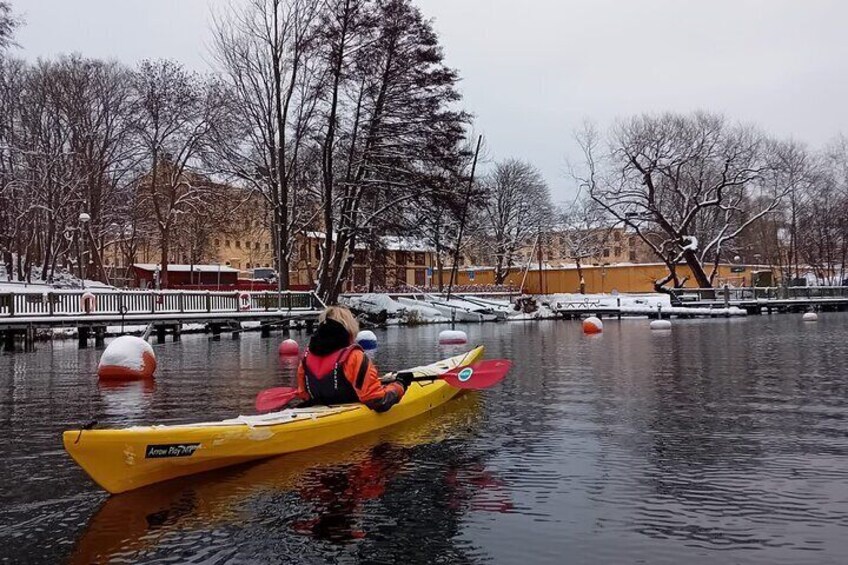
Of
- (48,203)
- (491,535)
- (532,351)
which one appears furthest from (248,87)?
(491,535)

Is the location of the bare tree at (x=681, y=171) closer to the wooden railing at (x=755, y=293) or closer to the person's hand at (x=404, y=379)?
the wooden railing at (x=755, y=293)

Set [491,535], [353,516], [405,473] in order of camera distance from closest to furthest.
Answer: [491,535] → [353,516] → [405,473]

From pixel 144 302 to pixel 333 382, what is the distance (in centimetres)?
2094

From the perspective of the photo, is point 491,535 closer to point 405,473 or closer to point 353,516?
point 353,516

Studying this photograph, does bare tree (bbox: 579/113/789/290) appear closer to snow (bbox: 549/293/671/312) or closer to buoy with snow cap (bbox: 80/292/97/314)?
snow (bbox: 549/293/671/312)

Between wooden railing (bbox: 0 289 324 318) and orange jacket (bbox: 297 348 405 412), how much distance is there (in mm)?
17703

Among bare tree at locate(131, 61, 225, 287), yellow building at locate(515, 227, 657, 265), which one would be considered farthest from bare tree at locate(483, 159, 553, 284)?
bare tree at locate(131, 61, 225, 287)

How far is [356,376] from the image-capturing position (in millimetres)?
8477

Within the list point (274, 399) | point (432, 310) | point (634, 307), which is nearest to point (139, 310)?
point (432, 310)

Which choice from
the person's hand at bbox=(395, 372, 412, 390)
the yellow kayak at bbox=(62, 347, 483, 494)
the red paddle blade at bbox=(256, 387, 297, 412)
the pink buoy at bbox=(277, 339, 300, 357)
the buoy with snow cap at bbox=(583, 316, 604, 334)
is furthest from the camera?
the buoy with snow cap at bbox=(583, 316, 604, 334)

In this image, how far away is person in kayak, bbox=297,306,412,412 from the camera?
8.13m

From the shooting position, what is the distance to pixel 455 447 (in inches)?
325

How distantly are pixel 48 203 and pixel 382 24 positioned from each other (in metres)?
20.4

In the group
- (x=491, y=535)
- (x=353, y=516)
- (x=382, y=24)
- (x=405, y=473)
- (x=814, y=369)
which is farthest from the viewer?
(x=382, y=24)
